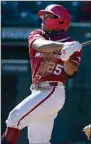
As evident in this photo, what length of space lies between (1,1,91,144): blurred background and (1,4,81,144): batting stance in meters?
2.25

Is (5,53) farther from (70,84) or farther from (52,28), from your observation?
(52,28)

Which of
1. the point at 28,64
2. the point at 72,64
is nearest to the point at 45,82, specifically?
the point at 72,64

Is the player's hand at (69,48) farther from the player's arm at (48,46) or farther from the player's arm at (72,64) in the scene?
the player's arm at (72,64)

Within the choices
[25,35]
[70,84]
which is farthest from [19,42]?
[70,84]

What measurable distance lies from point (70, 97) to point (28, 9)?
1.03m

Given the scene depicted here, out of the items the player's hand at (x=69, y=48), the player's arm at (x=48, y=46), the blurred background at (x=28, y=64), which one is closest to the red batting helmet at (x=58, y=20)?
the player's arm at (x=48, y=46)

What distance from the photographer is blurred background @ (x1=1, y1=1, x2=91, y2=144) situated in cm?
677

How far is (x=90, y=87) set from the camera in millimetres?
6809

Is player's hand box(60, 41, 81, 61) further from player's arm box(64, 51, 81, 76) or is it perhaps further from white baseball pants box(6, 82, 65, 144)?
white baseball pants box(6, 82, 65, 144)

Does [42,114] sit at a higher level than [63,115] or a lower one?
higher

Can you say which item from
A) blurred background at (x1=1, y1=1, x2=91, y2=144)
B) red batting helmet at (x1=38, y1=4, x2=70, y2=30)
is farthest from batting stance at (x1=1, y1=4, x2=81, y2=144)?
blurred background at (x1=1, y1=1, x2=91, y2=144)

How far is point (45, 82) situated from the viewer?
440 cm

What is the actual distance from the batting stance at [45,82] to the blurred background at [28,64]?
225cm

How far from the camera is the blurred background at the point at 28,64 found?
6770 mm
